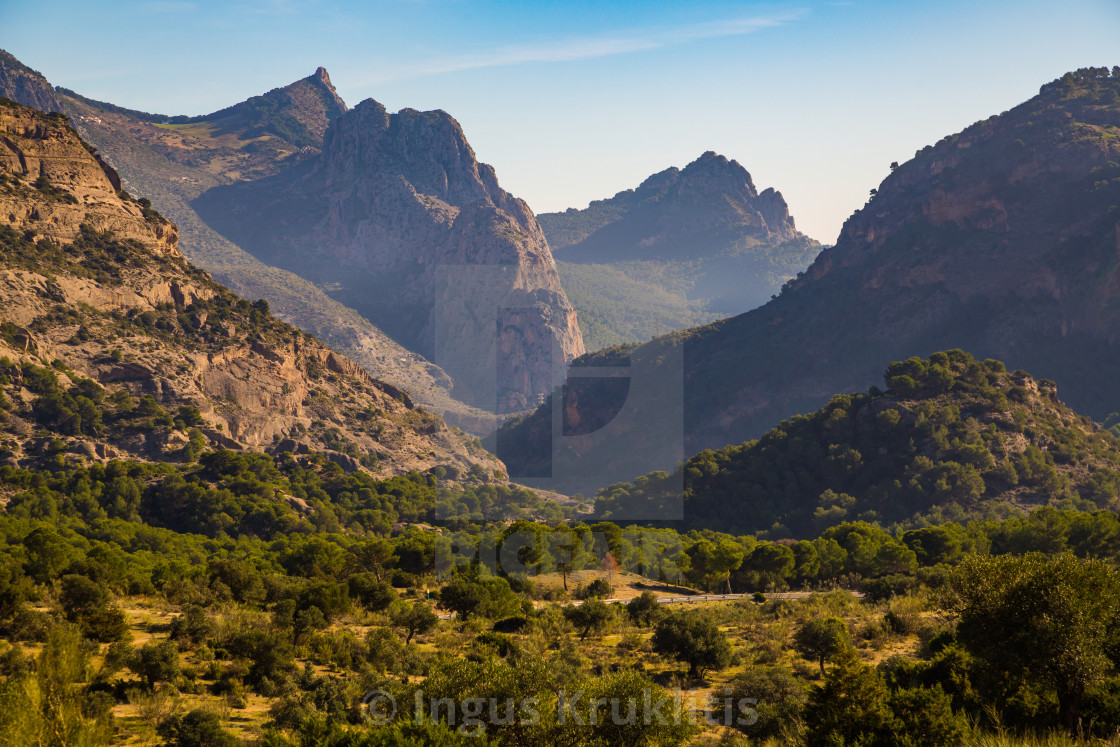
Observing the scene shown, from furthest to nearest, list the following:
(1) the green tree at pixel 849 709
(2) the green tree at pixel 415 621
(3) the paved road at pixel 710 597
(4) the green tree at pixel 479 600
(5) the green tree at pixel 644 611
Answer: (3) the paved road at pixel 710 597 → (5) the green tree at pixel 644 611 → (4) the green tree at pixel 479 600 → (2) the green tree at pixel 415 621 → (1) the green tree at pixel 849 709

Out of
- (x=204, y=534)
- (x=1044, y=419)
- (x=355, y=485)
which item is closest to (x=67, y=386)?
(x=204, y=534)

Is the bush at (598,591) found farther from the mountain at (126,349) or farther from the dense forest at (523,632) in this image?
the mountain at (126,349)

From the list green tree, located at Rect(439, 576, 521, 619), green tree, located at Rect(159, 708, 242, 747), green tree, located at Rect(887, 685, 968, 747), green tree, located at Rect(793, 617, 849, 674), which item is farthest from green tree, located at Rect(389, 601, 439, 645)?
green tree, located at Rect(887, 685, 968, 747)

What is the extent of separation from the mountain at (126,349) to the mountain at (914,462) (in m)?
39.3

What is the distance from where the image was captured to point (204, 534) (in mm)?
62062

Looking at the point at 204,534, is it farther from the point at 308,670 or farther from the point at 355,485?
the point at 308,670

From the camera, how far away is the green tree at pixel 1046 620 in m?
18.0

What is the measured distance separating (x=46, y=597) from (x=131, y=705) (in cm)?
1083

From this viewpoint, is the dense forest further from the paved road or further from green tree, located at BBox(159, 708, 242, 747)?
the paved road

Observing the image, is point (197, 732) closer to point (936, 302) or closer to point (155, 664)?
point (155, 664)

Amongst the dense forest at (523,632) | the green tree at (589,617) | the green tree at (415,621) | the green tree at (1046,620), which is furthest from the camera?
the green tree at (589,617)

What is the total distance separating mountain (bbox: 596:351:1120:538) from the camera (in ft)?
246

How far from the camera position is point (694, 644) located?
30.1 meters

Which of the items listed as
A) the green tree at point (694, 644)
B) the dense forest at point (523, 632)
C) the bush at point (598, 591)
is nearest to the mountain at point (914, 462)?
the dense forest at point (523, 632)
